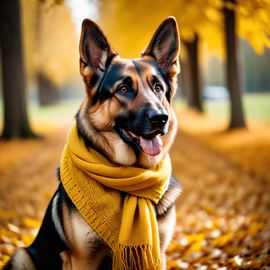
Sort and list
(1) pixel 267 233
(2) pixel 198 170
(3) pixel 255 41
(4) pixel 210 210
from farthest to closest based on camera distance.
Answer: (3) pixel 255 41, (2) pixel 198 170, (4) pixel 210 210, (1) pixel 267 233

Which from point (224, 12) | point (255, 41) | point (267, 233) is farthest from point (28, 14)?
point (267, 233)

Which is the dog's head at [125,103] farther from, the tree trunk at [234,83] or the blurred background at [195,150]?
the tree trunk at [234,83]

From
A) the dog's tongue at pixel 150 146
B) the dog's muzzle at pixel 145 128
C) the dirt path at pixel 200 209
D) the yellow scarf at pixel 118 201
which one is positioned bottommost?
the dirt path at pixel 200 209

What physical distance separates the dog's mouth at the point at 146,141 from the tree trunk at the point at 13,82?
9.75 metres

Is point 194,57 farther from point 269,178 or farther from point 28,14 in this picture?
point 269,178

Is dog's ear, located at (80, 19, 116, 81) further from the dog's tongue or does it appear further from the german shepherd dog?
the dog's tongue

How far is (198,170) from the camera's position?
9281 mm

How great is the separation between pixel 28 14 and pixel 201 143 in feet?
47.3

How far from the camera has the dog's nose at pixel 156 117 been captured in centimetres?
304

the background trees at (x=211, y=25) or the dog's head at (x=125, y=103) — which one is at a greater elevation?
the background trees at (x=211, y=25)

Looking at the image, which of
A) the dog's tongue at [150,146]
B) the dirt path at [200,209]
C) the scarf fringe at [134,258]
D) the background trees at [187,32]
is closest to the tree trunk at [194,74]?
the background trees at [187,32]

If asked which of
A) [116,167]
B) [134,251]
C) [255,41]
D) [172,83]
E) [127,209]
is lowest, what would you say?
[134,251]

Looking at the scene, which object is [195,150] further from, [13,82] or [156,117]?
[156,117]

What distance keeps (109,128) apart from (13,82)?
10037 mm
